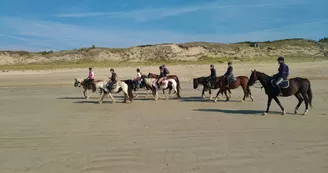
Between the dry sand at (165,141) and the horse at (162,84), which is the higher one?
the horse at (162,84)

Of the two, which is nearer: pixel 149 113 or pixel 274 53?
pixel 149 113

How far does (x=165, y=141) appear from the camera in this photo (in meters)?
7.83

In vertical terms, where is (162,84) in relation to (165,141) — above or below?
above

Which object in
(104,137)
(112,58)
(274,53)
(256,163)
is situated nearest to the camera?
(256,163)

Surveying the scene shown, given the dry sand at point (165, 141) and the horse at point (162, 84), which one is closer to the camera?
the dry sand at point (165, 141)

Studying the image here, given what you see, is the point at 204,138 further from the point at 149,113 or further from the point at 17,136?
the point at 17,136

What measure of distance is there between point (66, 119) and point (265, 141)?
7.15 meters

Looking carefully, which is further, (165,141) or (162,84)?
(162,84)

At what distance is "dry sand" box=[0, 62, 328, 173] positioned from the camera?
611 centimetres

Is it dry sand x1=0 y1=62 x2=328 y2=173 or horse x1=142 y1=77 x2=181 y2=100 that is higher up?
horse x1=142 y1=77 x2=181 y2=100

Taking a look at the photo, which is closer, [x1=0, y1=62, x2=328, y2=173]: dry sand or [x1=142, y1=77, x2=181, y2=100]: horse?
[x1=0, y1=62, x2=328, y2=173]: dry sand

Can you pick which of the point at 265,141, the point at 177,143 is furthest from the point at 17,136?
the point at 265,141

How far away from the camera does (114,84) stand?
15906 mm

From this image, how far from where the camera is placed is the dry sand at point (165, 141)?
20.1 ft
